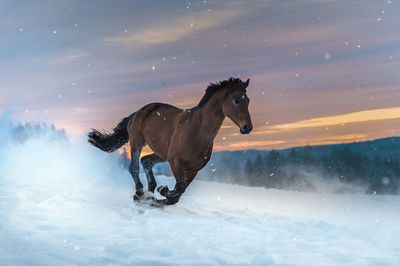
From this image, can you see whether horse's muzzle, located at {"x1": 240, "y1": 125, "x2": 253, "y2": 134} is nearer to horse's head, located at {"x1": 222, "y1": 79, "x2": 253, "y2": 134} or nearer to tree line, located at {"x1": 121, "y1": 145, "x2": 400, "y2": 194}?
horse's head, located at {"x1": 222, "y1": 79, "x2": 253, "y2": 134}

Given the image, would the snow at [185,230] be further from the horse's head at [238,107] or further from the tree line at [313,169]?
the tree line at [313,169]

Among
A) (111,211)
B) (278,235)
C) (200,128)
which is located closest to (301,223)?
(278,235)

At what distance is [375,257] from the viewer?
6918 mm

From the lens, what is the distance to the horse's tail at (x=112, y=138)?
10930mm

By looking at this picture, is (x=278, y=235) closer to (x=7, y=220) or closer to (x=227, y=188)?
(x=7, y=220)

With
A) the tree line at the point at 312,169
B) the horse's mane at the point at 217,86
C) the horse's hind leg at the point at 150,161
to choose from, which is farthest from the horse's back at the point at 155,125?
the tree line at the point at 312,169

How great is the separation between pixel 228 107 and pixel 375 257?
3.23 meters

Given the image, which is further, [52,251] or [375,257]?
[375,257]

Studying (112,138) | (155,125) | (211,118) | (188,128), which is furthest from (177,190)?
(112,138)

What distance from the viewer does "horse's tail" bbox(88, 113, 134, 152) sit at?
35.9ft

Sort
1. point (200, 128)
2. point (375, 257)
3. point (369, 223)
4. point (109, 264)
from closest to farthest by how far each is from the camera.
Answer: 1. point (109, 264)
2. point (375, 257)
3. point (200, 128)
4. point (369, 223)

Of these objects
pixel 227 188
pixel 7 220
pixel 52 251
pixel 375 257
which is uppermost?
pixel 227 188

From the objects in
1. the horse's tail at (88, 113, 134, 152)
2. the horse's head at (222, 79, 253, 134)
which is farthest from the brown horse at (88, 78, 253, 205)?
the horse's tail at (88, 113, 134, 152)

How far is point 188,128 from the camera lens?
8445mm
